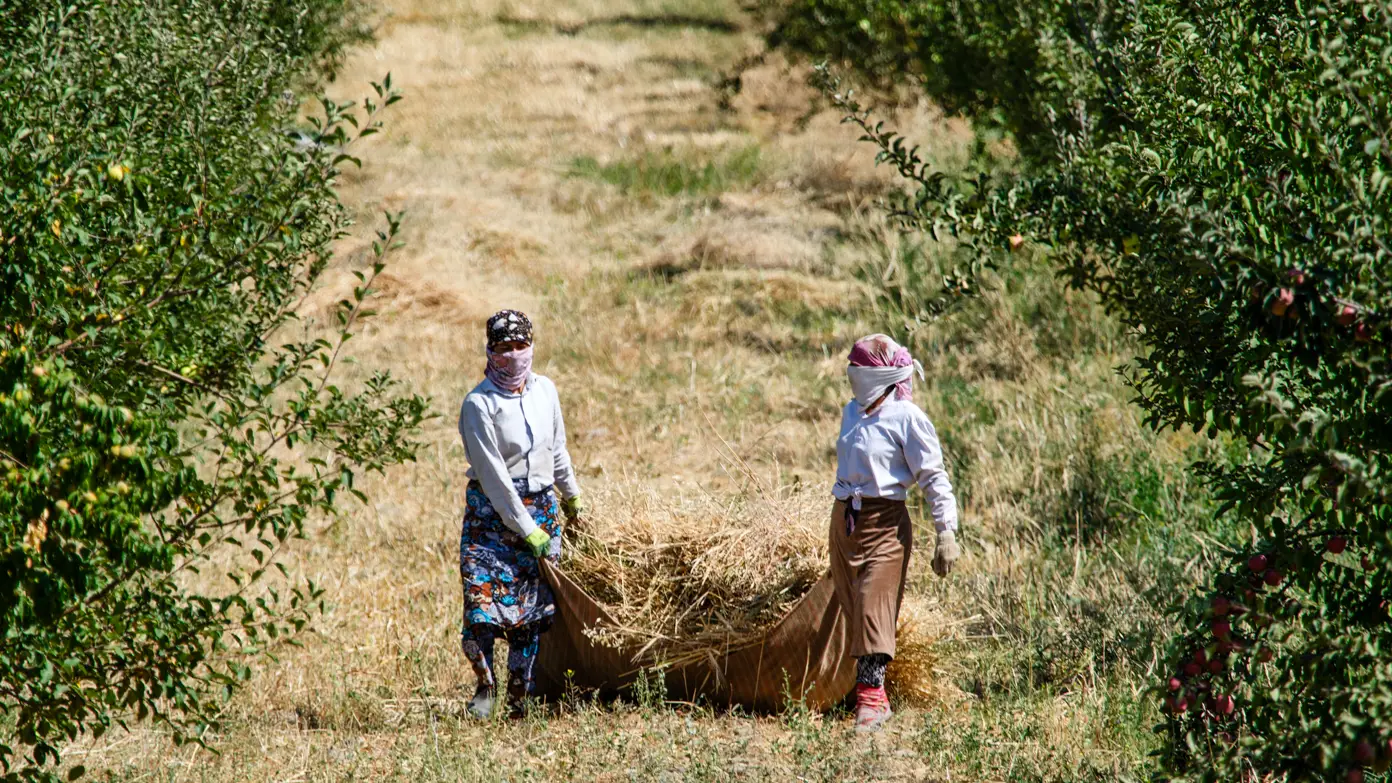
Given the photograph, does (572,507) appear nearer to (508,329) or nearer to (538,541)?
(538,541)

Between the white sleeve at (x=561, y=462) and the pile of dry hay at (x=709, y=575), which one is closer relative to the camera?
the pile of dry hay at (x=709, y=575)

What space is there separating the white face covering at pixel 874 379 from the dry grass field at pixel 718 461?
0.71 m

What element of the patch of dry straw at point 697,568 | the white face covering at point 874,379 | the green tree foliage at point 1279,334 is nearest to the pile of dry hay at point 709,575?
the patch of dry straw at point 697,568

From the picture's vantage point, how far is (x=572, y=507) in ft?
17.2

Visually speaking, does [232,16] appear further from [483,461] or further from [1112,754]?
[1112,754]

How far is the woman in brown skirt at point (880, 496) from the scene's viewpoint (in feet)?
15.1

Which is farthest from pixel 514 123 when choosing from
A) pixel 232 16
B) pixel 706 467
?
pixel 232 16

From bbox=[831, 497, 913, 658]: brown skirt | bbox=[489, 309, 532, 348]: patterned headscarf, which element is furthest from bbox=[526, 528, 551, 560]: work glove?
bbox=[831, 497, 913, 658]: brown skirt

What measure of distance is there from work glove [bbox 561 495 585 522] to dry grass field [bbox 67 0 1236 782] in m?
0.10

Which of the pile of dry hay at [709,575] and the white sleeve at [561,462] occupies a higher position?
the white sleeve at [561,462]

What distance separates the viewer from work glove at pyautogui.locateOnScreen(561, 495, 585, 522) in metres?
5.22

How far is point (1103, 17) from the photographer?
20.8ft

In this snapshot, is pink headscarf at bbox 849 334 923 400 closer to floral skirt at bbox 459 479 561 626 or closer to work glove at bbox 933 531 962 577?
work glove at bbox 933 531 962 577

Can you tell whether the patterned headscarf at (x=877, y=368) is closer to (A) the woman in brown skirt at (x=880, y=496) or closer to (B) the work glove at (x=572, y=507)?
(A) the woman in brown skirt at (x=880, y=496)
